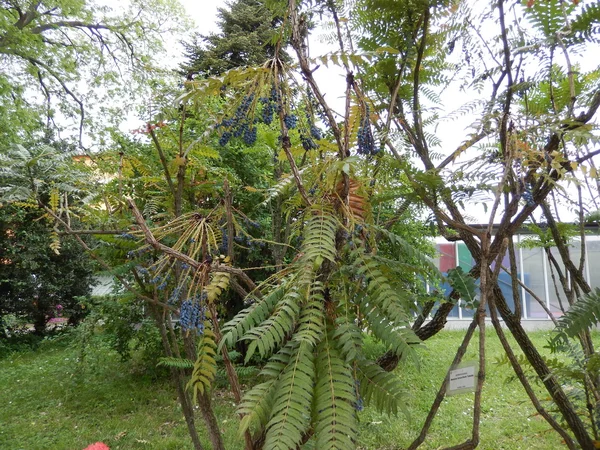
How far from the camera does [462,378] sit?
4.12 ft

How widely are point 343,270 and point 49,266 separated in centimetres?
798

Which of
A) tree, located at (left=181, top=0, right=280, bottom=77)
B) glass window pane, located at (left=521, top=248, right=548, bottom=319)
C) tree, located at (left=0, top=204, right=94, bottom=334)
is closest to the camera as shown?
tree, located at (left=0, top=204, right=94, bottom=334)

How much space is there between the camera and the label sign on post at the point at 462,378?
4.05ft

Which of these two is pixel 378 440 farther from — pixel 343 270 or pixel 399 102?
pixel 343 270

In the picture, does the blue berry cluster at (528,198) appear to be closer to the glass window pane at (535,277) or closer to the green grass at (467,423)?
the green grass at (467,423)

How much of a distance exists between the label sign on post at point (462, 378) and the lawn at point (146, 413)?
156 cm

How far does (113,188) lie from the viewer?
2973mm

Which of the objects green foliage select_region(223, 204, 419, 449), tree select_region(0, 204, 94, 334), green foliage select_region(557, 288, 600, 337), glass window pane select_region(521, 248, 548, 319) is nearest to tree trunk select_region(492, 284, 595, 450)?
green foliage select_region(557, 288, 600, 337)

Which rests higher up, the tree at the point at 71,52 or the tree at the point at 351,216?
the tree at the point at 71,52

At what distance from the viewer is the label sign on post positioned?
1.23 metres

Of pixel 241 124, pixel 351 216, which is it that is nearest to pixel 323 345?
pixel 351 216

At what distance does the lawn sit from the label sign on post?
61.3 inches

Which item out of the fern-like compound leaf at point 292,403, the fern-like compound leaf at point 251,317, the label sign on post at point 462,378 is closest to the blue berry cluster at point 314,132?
the fern-like compound leaf at point 251,317

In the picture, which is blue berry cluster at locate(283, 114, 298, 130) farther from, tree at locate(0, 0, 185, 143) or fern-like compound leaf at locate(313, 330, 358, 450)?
tree at locate(0, 0, 185, 143)
